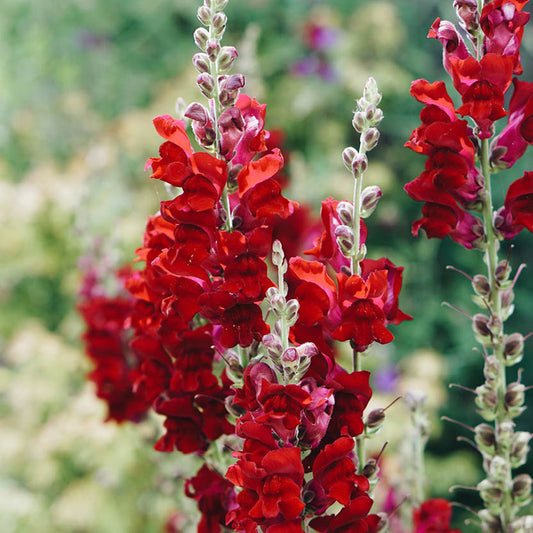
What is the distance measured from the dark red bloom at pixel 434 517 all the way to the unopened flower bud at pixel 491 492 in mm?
40

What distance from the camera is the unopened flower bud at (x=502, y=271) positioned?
589mm

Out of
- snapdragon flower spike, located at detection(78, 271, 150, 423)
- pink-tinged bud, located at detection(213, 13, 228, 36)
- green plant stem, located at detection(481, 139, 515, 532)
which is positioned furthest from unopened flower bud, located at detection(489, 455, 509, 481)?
snapdragon flower spike, located at detection(78, 271, 150, 423)

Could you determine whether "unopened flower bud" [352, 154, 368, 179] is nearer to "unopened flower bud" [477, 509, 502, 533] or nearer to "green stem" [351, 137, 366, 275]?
"green stem" [351, 137, 366, 275]

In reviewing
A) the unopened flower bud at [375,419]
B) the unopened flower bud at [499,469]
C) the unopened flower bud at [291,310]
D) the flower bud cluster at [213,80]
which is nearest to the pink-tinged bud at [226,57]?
the flower bud cluster at [213,80]

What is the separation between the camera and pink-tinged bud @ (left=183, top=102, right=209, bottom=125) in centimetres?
50

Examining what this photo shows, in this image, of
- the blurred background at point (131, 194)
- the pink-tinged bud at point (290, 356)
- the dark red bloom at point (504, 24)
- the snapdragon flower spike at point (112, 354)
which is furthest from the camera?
the blurred background at point (131, 194)

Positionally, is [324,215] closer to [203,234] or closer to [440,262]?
[203,234]

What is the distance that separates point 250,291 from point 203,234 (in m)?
0.06

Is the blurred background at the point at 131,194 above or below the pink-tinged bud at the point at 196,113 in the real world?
above

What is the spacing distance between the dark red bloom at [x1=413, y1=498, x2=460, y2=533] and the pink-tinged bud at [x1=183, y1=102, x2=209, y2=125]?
424 mm

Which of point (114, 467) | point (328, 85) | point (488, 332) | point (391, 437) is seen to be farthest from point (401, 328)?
point (488, 332)

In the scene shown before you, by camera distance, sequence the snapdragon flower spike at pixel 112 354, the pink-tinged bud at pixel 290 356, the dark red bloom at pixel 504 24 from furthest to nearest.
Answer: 1. the snapdragon flower spike at pixel 112 354
2. the dark red bloom at pixel 504 24
3. the pink-tinged bud at pixel 290 356

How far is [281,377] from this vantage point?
477mm

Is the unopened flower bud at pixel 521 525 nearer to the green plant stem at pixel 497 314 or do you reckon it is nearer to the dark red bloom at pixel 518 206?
the green plant stem at pixel 497 314
